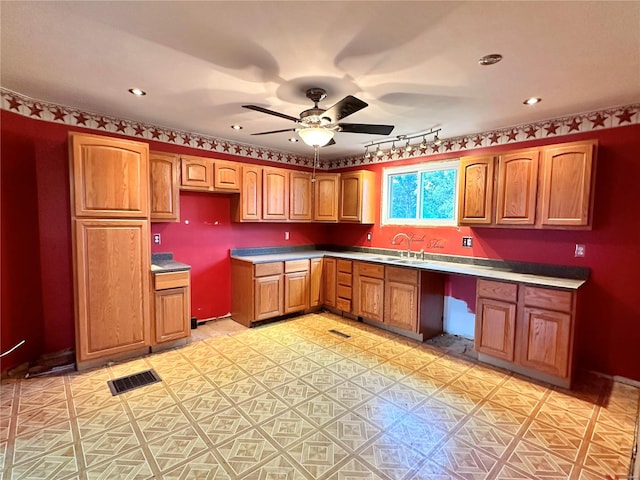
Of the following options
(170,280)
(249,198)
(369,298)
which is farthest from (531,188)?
(170,280)

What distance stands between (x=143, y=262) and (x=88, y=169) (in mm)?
1010

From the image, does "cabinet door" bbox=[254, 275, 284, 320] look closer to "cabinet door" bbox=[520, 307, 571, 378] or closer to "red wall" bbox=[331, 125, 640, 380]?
"cabinet door" bbox=[520, 307, 571, 378]

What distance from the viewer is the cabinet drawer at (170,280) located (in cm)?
338

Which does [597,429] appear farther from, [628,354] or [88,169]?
[88,169]

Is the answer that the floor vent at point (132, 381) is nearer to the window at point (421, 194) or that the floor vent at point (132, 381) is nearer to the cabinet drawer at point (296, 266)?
the cabinet drawer at point (296, 266)

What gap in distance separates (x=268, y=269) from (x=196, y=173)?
5.10ft

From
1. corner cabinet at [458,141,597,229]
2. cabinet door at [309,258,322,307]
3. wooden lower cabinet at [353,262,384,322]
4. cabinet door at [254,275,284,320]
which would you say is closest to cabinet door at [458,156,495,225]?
corner cabinet at [458,141,597,229]

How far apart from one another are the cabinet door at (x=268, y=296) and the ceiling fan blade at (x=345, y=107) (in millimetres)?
2560

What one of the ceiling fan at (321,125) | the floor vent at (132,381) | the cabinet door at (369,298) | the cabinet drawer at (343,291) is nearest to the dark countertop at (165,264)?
the floor vent at (132,381)

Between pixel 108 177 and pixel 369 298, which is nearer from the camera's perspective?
pixel 108 177

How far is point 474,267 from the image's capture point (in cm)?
376

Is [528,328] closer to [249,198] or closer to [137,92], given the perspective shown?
[249,198]

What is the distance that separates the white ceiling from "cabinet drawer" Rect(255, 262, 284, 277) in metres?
1.98

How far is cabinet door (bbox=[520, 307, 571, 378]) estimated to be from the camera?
2.76m
